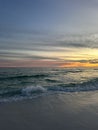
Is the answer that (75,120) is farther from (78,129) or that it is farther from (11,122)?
(11,122)

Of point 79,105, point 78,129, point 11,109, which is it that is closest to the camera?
point 78,129

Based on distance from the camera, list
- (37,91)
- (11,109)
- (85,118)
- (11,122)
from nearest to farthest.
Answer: (11,122) < (85,118) < (11,109) < (37,91)

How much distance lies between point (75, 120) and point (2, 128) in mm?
2292

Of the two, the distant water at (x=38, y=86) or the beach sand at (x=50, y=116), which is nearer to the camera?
the beach sand at (x=50, y=116)

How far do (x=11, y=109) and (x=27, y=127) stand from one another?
2.13 meters

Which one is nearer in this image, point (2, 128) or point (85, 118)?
point (2, 128)

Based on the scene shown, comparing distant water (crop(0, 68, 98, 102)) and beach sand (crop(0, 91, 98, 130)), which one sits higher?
beach sand (crop(0, 91, 98, 130))

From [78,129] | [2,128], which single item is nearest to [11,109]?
[2,128]

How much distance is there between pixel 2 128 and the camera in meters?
5.72

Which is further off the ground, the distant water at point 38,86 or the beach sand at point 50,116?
the beach sand at point 50,116

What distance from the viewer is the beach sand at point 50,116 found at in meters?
5.91

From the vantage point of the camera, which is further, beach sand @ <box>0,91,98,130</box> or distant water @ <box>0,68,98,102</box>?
distant water @ <box>0,68,98,102</box>

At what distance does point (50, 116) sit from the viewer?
6.89 meters

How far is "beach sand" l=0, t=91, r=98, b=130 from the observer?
591 centimetres
